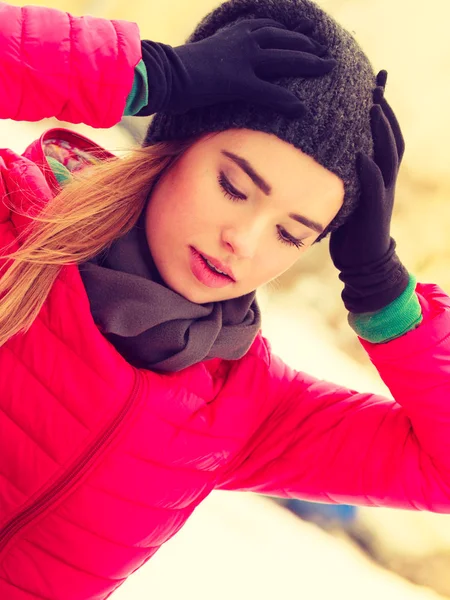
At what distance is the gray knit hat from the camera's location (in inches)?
28.2

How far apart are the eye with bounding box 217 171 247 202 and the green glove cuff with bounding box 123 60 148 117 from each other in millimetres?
128

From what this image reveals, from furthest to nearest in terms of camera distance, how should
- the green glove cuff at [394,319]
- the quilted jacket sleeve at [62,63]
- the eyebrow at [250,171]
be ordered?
the green glove cuff at [394,319], the eyebrow at [250,171], the quilted jacket sleeve at [62,63]

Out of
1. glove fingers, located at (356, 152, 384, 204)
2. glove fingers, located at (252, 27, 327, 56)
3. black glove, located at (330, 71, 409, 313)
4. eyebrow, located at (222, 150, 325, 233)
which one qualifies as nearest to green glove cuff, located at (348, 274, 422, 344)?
black glove, located at (330, 71, 409, 313)

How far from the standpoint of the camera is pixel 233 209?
0.74 meters

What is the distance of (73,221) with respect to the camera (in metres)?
0.76

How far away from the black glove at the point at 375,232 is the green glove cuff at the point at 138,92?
29cm

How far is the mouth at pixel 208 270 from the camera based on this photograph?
77 centimetres

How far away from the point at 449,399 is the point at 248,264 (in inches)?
14.5

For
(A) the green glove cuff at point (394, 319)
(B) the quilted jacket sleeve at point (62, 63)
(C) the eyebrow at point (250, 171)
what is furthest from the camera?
(A) the green glove cuff at point (394, 319)

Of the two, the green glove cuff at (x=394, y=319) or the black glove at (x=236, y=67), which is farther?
the green glove cuff at (x=394, y=319)

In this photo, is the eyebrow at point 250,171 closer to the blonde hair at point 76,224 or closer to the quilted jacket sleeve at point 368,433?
the blonde hair at point 76,224

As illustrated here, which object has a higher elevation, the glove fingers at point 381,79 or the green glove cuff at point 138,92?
the glove fingers at point 381,79

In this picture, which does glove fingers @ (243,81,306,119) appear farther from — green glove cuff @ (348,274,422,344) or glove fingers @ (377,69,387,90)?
green glove cuff @ (348,274,422,344)

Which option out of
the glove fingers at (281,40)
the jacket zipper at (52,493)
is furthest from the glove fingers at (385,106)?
the jacket zipper at (52,493)
